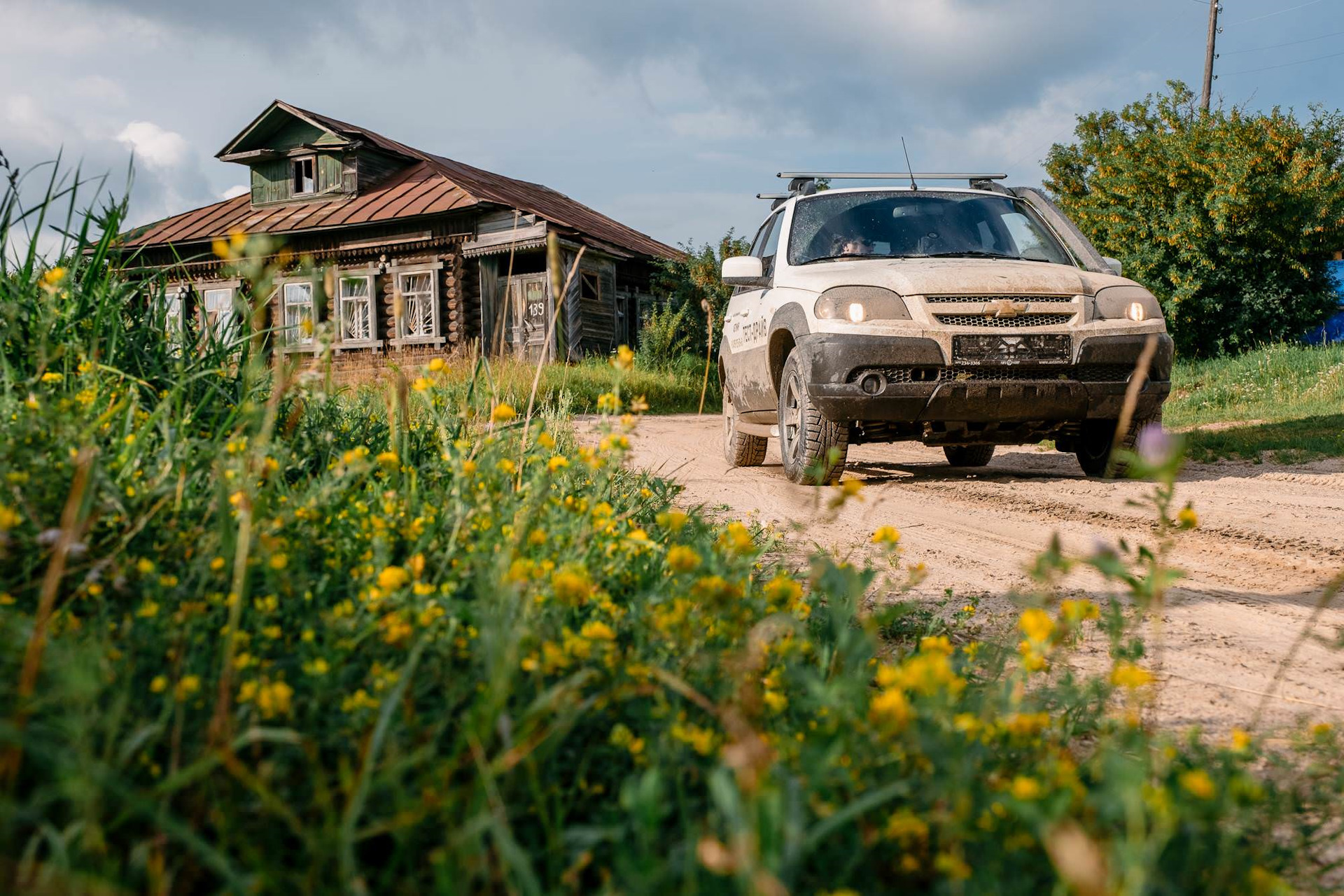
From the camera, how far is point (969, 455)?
8477mm

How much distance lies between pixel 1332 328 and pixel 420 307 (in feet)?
69.1

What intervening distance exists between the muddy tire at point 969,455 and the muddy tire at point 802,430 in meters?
2.44

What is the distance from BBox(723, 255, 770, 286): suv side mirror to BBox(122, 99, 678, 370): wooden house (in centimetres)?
1302

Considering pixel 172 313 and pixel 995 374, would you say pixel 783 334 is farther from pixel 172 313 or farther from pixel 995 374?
pixel 172 313

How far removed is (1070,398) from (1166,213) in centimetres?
1567

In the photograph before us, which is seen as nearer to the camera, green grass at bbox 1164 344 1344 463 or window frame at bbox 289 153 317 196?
green grass at bbox 1164 344 1344 463

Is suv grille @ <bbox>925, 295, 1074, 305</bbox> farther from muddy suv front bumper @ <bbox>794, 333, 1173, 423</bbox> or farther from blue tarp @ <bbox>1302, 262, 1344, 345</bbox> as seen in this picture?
blue tarp @ <bbox>1302, 262, 1344, 345</bbox>

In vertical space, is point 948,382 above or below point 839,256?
below

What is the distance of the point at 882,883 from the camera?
1.20 metres

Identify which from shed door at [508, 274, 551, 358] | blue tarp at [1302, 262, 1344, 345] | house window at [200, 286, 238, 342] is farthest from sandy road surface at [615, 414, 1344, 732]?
blue tarp at [1302, 262, 1344, 345]

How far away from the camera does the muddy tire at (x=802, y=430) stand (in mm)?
5668

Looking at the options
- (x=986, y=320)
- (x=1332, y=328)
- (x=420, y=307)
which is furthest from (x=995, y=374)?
(x=1332, y=328)

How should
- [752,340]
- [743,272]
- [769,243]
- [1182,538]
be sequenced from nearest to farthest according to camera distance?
[1182,538] → [743,272] → [752,340] → [769,243]

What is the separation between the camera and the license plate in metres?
5.54
